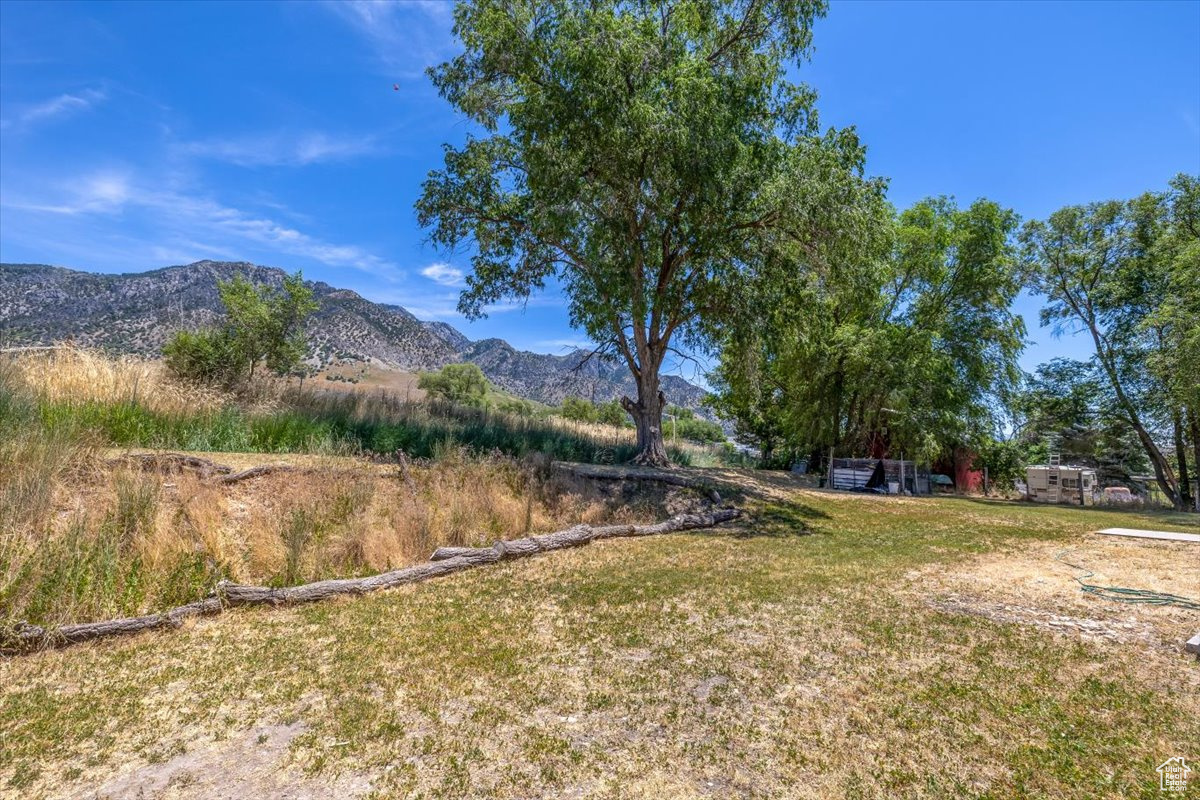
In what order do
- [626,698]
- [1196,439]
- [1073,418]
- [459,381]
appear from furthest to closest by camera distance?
[459,381], [1073,418], [1196,439], [626,698]

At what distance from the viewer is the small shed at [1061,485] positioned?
1786cm

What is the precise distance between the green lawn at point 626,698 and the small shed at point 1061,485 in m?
15.7

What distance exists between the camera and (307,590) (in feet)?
16.0

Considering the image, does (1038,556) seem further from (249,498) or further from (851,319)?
(851,319)

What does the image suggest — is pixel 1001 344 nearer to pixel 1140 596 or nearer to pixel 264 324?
pixel 1140 596

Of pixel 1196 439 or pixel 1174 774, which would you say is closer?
pixel 1174 774

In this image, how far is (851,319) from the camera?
22.4 meters

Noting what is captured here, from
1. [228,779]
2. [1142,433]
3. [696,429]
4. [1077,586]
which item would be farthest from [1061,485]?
[696,429]

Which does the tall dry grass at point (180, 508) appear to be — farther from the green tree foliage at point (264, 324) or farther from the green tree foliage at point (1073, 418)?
the green tree foliage at point (1073, 418)

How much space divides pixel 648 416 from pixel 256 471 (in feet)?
31.0

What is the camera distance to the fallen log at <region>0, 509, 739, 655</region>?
3.72 metres

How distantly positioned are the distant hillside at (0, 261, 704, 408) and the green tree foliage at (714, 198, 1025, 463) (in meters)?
5.82

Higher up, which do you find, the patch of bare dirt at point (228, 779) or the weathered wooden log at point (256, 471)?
the weathered wooden log at point (256, 471)

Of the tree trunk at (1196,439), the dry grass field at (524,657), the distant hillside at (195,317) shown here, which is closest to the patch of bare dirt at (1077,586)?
the dry grass field at (524,657)
